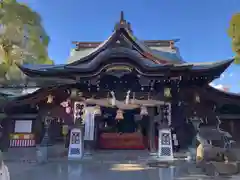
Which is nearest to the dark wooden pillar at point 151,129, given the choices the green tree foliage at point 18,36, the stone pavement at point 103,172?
the stone pavement at point 103,172

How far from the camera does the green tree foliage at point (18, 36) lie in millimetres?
19859

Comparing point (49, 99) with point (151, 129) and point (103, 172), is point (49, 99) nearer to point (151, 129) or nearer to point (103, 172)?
point (103, 172)

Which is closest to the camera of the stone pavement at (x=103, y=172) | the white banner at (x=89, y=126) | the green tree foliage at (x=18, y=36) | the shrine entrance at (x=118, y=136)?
the stone pavement at (x=103, y=172)

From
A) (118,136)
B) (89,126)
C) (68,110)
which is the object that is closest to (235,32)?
(118,136)

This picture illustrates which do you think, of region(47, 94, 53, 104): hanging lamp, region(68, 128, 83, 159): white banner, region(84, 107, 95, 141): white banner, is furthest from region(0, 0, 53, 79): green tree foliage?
region(68, 128, 83, 159): white banner

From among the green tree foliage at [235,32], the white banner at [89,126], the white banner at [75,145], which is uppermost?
the green tree foliage at [235,32]

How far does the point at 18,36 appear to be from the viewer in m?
21.0

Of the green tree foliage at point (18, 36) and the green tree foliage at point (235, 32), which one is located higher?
the green tree foliage at point (18, 36)

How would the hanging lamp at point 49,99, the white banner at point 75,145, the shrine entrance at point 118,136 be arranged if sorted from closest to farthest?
the white banner at point 75,145 < the hanging lamp at point 49,99 < the shrine entrance at point 118,136

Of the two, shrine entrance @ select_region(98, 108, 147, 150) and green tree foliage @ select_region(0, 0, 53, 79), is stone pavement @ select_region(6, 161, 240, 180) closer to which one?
shrine entrance @ select_region(98, 108, 147, 150)

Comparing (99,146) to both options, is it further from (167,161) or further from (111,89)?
(167,161)

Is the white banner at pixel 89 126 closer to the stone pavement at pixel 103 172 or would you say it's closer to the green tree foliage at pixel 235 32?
the stone pavement at pixel 103 172

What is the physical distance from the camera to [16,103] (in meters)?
12.2

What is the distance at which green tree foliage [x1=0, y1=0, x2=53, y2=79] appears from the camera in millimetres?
19859
